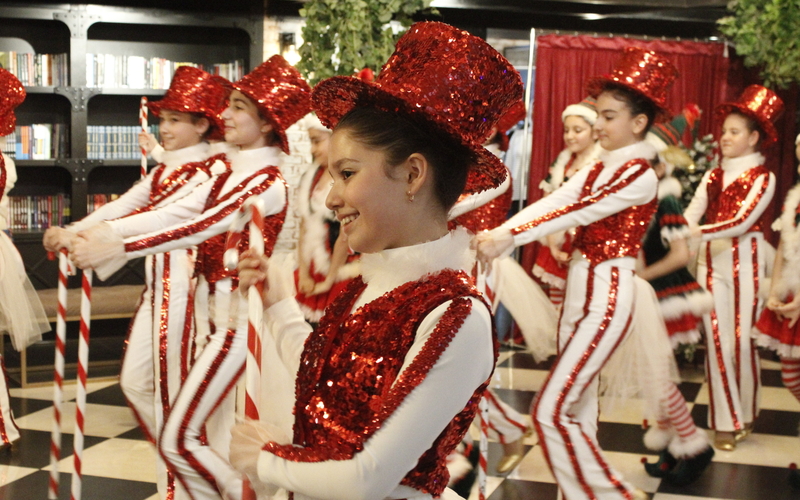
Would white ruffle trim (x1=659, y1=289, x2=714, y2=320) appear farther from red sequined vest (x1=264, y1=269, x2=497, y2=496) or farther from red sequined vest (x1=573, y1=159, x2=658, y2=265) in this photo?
red sequined vest (x1=264, y1=269, x2=497, y2=496)

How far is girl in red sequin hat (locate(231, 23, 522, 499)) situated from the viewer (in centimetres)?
124

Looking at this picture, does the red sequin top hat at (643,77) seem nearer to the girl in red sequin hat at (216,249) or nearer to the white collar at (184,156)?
the girl in red sequin hat at (216,249)

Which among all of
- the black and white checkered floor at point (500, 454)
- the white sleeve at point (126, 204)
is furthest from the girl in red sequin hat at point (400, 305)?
the black and white checkered floor at point (500, 454)

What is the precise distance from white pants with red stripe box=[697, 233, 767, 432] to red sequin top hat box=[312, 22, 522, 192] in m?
3.34

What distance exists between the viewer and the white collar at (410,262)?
1381mm

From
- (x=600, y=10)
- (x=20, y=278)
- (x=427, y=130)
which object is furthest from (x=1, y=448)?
(x=600, y=10)

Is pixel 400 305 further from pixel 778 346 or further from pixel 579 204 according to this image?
pixel 778 346

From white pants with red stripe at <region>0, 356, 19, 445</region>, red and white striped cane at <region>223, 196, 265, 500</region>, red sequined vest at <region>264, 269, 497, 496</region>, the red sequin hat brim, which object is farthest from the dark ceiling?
red sequined vest at <region>264, 269, 497, 496</region>

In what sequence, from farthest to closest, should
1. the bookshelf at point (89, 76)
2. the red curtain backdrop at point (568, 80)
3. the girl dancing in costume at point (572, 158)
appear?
the red curtain backdrop at point (568, 80) → the bookshelf at point (89, 76) → the girl dancing in costume at point (572, 158)

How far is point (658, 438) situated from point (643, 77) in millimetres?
1565

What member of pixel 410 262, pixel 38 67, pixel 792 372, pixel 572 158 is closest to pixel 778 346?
pixel 792 372

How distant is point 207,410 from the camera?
9.02 feet

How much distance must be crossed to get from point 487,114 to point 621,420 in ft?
11.9

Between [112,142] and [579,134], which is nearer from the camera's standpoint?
[579,134]
